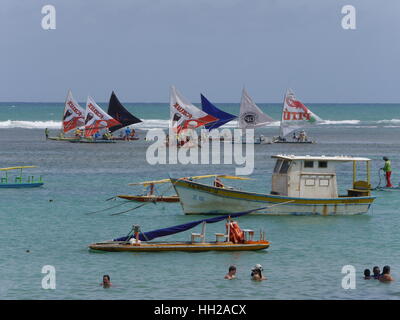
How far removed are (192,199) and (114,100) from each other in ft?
238

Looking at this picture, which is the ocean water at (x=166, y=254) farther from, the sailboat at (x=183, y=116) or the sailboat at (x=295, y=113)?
the sailboat at (x=295, y=113)

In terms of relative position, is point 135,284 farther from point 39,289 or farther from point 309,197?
point 309,197

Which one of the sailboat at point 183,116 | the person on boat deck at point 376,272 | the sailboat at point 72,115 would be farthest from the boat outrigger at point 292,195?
the sailboat at point 72,115

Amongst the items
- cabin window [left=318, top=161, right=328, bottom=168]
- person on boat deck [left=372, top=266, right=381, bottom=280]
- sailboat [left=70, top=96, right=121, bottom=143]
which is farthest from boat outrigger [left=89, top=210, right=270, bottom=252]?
sailboat [left=70, top=96, right=121, bottom=143]

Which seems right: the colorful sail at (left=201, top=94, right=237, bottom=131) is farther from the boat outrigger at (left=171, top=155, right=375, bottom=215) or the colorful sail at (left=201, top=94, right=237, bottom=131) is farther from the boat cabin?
the boat cabin

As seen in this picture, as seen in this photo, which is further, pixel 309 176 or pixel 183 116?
pixel 183 116

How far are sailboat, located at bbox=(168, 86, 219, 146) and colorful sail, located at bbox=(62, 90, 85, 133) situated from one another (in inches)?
849

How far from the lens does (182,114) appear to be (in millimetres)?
97750

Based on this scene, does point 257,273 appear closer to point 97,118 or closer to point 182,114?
point 182,114

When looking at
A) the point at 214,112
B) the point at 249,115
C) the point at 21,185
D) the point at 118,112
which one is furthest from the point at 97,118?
the point at 21,185

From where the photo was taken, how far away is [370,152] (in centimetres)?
9806

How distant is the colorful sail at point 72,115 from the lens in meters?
116

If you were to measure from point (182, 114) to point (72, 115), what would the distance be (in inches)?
965
